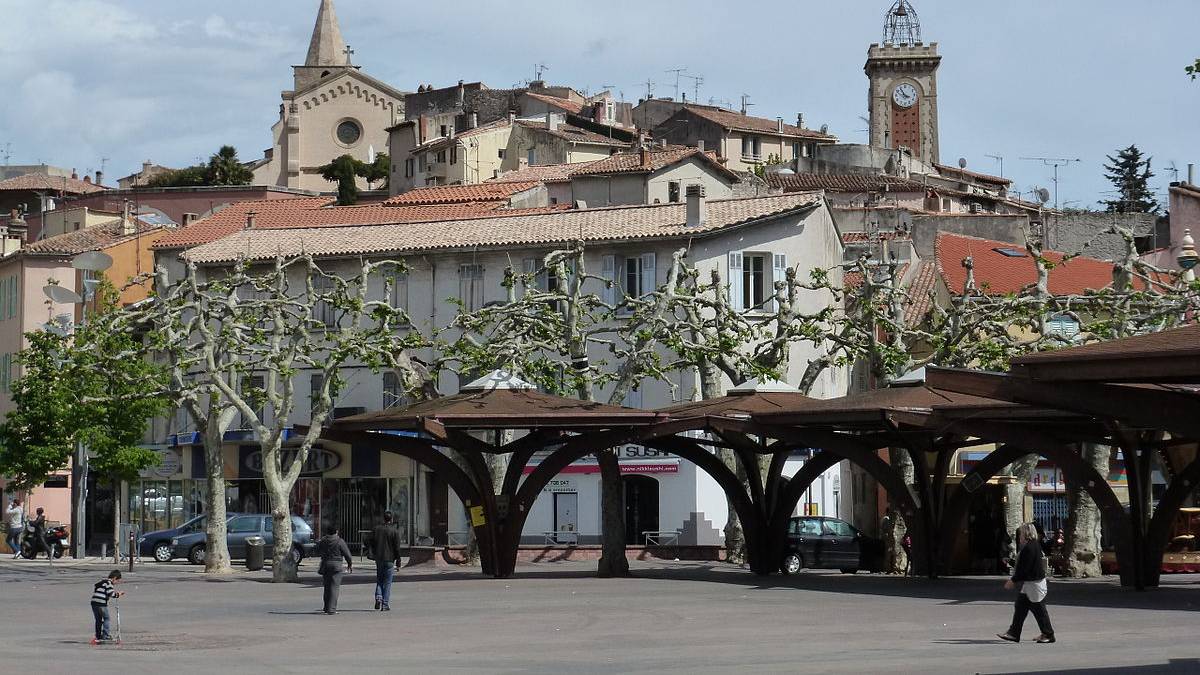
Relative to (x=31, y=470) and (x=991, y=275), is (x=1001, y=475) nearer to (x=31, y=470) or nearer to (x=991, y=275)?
(x=991, y=275)

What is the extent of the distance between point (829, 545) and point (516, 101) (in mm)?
71254

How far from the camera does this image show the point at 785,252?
55281mm

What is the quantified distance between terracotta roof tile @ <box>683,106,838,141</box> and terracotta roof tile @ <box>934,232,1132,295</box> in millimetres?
32872

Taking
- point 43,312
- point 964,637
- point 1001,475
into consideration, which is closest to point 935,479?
point 1001,475

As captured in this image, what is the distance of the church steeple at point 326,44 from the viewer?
128 metres

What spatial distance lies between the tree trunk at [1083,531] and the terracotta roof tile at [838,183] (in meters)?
50.4

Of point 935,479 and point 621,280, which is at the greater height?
point 621,280

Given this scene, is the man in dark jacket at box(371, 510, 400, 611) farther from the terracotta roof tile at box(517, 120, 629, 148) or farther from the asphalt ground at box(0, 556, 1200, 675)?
the terracotta roof tile at box(517, 120, 629, 148)

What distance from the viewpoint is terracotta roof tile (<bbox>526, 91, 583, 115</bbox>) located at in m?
107

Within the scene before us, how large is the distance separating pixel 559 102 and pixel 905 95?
24.5 metres

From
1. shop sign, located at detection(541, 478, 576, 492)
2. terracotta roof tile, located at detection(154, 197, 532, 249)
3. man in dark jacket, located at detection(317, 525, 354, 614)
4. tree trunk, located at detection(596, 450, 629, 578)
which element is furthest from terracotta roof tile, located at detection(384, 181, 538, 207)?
man in dark jacket, located at detection(317, 525, 354, 614)

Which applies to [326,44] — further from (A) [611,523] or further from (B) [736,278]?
(A) [611,523]

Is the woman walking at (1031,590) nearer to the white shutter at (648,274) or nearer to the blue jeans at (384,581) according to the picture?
the blue jeans at (384,581)

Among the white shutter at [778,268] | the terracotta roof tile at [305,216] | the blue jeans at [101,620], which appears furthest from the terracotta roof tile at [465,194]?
the blue jeans at [101,620]
